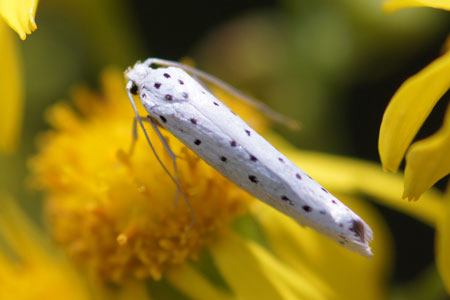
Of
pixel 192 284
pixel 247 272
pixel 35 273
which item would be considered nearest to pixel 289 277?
pixel 247 272

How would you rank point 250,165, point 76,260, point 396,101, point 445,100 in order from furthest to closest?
point 445,100
point 76,260
point 250,165
point 396,101

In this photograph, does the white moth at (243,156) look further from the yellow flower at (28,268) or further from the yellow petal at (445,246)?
the yellow flower at (28,268)

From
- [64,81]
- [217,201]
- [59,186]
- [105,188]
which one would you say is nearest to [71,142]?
[59,186]

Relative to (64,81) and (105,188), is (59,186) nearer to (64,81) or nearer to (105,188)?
(105,188)

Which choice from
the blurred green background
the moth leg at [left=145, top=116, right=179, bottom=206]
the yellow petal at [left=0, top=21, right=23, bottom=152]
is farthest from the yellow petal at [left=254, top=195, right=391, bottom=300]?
the yellow petal at [left=0, top=21, right=23, bottom=152]

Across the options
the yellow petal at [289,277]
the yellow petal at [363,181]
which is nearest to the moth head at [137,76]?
the yellow petal at [289,277]
